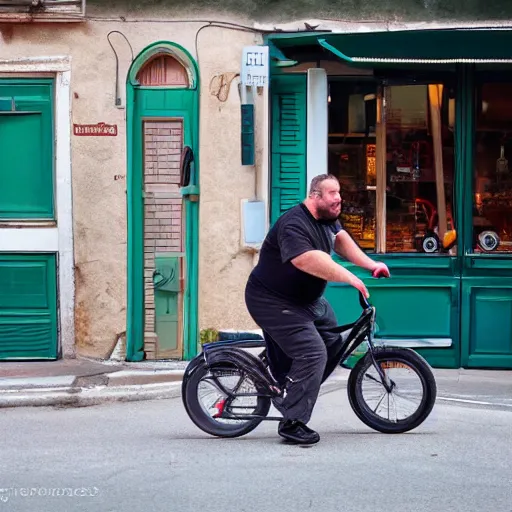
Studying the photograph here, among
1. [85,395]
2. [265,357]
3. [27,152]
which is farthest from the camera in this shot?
[27,152]

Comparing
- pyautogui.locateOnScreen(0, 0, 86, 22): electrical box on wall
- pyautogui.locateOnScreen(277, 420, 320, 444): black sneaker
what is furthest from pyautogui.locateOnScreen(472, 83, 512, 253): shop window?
pyautogui.locateOnScreen(277, 420, 320, 444): black sneaker

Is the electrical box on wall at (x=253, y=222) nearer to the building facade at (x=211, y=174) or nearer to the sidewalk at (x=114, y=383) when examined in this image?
the building facade at (x=211, y=174)

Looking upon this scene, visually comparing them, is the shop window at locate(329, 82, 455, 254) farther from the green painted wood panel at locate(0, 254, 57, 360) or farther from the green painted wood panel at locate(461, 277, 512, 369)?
the green painted wood panel at locate(0, 254, 57, 360)

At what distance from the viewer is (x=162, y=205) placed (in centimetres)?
1102

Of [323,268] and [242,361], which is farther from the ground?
[323,268]

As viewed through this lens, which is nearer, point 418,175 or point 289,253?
point 289,253

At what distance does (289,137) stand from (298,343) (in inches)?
155

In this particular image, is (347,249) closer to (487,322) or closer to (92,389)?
(92,389)

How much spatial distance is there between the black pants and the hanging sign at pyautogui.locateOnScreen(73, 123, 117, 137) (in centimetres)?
370

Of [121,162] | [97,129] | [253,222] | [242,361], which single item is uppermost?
[97,129]

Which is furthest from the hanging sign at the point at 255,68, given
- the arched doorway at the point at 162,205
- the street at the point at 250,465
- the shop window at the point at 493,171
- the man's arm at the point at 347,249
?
the street at the point at 250,465

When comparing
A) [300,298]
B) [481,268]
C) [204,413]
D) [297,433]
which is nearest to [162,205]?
[481,268]

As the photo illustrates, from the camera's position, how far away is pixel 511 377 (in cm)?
1059

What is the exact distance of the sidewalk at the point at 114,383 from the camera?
9.44 meters
